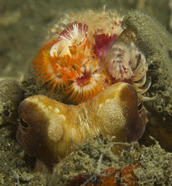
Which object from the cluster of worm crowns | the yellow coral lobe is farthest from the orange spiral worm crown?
the yellow coral lobe

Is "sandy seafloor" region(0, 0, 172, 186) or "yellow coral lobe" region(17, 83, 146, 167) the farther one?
"yellow coral lobe" region(17, 83, 146, 167)

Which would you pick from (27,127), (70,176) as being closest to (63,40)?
(27,127)

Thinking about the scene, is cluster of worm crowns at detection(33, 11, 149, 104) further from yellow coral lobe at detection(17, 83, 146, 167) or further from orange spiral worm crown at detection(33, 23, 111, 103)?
yellow coral lobe at detection(17, 83, 146, 167)

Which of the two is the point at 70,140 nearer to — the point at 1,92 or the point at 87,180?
the point at 87,180

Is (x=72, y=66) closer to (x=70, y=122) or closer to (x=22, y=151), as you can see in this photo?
(x=70, y=122)

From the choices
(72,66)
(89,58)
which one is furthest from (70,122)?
(89,58)
